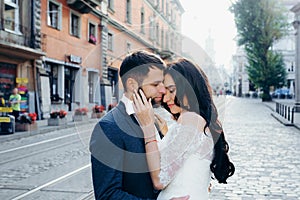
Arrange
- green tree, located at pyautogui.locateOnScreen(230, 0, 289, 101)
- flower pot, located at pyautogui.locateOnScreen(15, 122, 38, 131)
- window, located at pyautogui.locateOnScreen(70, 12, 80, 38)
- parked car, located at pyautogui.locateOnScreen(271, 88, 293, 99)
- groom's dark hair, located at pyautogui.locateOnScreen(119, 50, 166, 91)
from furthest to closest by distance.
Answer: parked car, located at pyautogui.locateOnScreen(271, 88, 293, 99) < green tree, located at pyautogui.locateOnScreen(230, 0, 289, 101) < window, located at pyautogui.locateOnScreen(70, 12, 80, 38) < flower pot, located at pyautogui.locateOnScreen(15, 122, 38, 131) < groom's dark hair, located at pyautogui.locateOnScreen(119, 50, 166, 91)

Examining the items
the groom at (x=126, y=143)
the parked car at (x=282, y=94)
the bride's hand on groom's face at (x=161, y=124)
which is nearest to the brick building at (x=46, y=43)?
the bride's hand on groom's face at (x=161, y=124)

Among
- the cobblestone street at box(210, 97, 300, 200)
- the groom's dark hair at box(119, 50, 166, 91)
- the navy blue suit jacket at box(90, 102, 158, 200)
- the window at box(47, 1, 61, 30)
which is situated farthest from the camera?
the window at box(47, 1, 61, 30)

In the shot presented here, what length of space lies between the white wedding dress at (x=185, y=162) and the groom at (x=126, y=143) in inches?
3.4

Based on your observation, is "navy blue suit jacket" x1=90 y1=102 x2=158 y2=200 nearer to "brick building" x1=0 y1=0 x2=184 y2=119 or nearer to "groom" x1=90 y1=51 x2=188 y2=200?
"groom" x1=90 y1=51 x2=188 y2=200

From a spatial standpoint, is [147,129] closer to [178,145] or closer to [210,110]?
[178,145]

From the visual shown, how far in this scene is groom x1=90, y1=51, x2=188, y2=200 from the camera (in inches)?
71.2

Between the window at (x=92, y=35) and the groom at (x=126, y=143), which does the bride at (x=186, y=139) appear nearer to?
the groom at (x=126, y=143)

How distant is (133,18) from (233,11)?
4438cm

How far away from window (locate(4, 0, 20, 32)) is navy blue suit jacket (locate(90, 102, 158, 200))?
17.3 m

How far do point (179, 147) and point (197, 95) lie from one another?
0.31 m

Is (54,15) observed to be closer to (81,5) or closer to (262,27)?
(81,5)

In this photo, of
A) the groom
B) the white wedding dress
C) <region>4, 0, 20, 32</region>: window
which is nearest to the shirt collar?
the groom

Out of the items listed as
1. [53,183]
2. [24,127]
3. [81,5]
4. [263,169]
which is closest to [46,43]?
[81,5]

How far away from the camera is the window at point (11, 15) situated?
18.0 m
